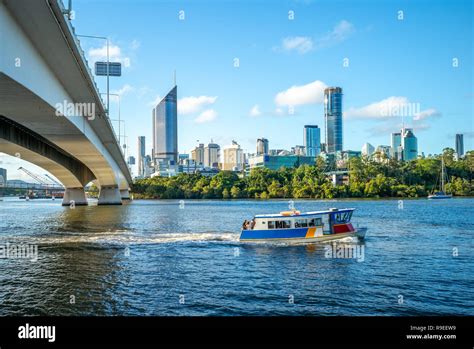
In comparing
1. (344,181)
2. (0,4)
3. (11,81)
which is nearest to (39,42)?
(11,81)

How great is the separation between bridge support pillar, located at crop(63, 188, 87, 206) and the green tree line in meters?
60.3

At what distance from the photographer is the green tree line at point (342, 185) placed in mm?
138500

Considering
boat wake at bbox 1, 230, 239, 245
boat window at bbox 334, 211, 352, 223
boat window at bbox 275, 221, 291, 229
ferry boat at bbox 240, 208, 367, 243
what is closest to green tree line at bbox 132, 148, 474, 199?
boat window at bbox 334, 211, 352, 223

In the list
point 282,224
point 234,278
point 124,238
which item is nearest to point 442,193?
point 282,224

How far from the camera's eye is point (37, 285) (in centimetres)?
2186

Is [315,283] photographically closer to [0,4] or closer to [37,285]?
[37,285]

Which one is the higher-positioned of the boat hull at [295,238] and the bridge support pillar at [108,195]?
the bridge support pillar at [108,195]

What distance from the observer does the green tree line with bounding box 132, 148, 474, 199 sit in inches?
5453

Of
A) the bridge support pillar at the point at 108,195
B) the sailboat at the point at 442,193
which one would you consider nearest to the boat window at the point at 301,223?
the bridge support pillar at the point at 108,195

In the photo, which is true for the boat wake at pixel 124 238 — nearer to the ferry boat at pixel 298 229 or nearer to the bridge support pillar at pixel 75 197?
the ferry boat at pixel 298 229

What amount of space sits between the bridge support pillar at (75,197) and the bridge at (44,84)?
5864 cm

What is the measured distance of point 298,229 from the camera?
1442 inches

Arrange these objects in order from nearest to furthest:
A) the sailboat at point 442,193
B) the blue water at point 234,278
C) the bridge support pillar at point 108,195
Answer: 1. the blue water at point 234,278
2. the bridge support pillar at point 108,195
3. the sailboat at point 442,193
